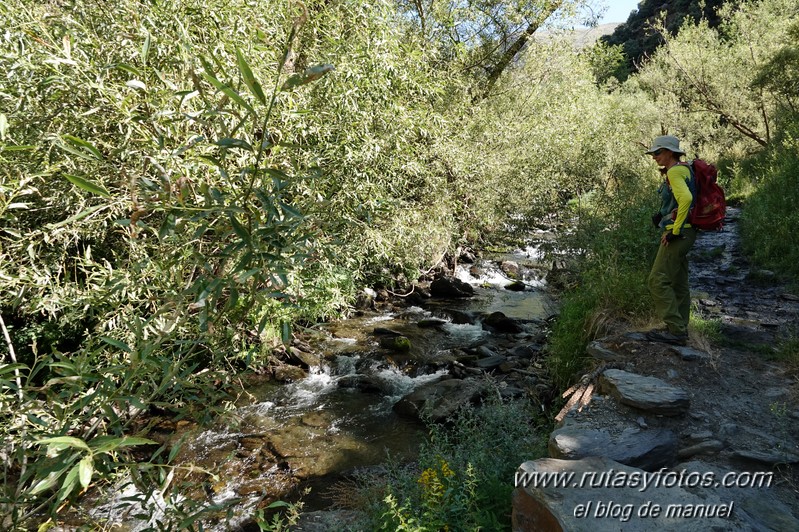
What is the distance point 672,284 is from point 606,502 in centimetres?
322

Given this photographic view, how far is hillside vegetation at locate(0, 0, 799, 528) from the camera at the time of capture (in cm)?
200

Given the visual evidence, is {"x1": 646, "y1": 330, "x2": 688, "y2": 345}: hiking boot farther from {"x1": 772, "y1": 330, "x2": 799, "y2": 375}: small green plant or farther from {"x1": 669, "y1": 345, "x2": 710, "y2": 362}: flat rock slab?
{"x1": 772, "y1": 330, "x2": 799, "y2": 375}: small green plant

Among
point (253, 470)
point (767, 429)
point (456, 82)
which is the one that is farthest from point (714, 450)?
point (456, 82)

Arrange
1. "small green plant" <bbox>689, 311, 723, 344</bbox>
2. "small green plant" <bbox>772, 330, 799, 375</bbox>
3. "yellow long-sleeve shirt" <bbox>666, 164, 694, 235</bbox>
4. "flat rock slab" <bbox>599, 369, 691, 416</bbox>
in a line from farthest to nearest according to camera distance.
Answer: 1. "small green plant" <bbox>689, 311, 723, 344</bbox>
2. "yellow long-sleeve shirt" <bbox>666, 164, 694, 235</bbox>
3. "small green plant" <bbox>772, 330, 799, 375</bbox>
4. "flat rock slab" <bbox>599, 369, 691, 416</bbox>

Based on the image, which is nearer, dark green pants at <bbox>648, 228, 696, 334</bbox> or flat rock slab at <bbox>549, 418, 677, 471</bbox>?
flat rock slab at <bbox>549, 418, 677, 471</bbox>

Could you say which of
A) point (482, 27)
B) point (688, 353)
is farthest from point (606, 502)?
point (482, 27)

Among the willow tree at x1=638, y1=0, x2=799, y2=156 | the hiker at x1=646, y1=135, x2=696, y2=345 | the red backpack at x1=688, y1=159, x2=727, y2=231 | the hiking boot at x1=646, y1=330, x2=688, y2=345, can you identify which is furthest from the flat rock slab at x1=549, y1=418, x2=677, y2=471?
the willow tree at x1=638, y1=0, x2=799, y2=156

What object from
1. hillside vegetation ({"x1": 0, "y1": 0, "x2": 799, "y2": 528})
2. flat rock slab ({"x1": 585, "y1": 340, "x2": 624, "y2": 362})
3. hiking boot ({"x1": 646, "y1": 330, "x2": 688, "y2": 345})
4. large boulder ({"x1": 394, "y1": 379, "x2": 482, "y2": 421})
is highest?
hillside vegetation ({"x1": 0, "y1": 0, "x2": 799, "y2": 528})

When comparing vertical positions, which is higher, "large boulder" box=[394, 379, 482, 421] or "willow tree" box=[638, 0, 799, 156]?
"willow tree" box=[638, 0, 799, 156]

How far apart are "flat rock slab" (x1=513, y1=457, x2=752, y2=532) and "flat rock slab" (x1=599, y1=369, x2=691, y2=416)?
36.0 inches

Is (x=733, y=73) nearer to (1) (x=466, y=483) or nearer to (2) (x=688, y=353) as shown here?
(2) (x=688, y=353)

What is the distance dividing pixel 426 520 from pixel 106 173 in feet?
14.9

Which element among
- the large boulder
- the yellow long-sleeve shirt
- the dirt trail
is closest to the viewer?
the dirt trail

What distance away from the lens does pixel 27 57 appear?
377 cm
